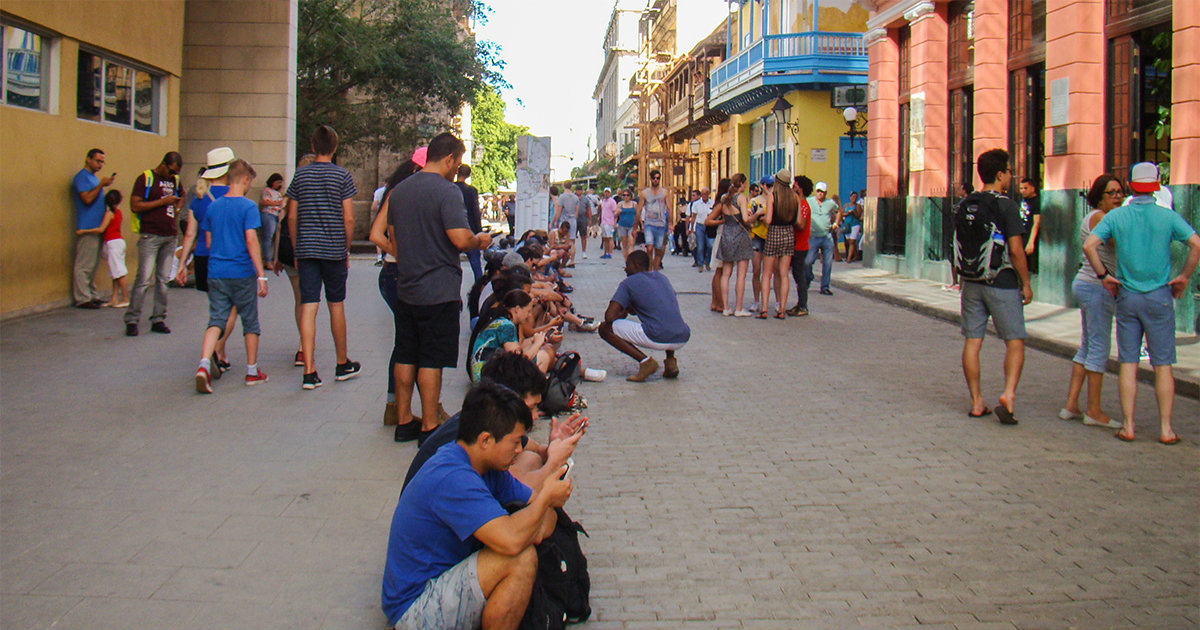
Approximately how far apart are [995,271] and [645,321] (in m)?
2.87

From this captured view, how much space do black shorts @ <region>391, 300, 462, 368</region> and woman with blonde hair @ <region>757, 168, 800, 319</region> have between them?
24.4 feet

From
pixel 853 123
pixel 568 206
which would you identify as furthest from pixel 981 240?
pixel 853 123

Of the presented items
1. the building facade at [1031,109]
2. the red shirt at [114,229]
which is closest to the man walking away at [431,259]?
the red shirt at [114,229]

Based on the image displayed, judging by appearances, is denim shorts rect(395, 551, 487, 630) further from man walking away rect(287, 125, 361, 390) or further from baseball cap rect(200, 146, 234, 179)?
baseball cap rect(200, 146, 234, 179)

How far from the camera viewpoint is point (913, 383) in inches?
346

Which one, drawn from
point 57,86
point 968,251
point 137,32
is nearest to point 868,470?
point 968,251

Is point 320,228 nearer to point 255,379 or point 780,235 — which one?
point 255,379

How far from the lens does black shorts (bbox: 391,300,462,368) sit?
615 cm

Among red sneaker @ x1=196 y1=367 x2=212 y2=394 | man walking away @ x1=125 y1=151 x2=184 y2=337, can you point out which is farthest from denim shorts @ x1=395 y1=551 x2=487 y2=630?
man walking away @ x1=125 y1=151 x2=184 y2=337

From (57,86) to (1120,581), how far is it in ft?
38.0

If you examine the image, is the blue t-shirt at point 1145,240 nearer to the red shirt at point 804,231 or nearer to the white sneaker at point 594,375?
the white sneaker at point 594,375

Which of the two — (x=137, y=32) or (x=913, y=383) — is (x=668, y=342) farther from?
(x=137, y=32)

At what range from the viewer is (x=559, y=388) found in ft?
23.9

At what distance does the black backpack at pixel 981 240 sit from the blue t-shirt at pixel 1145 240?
0.75 meters
